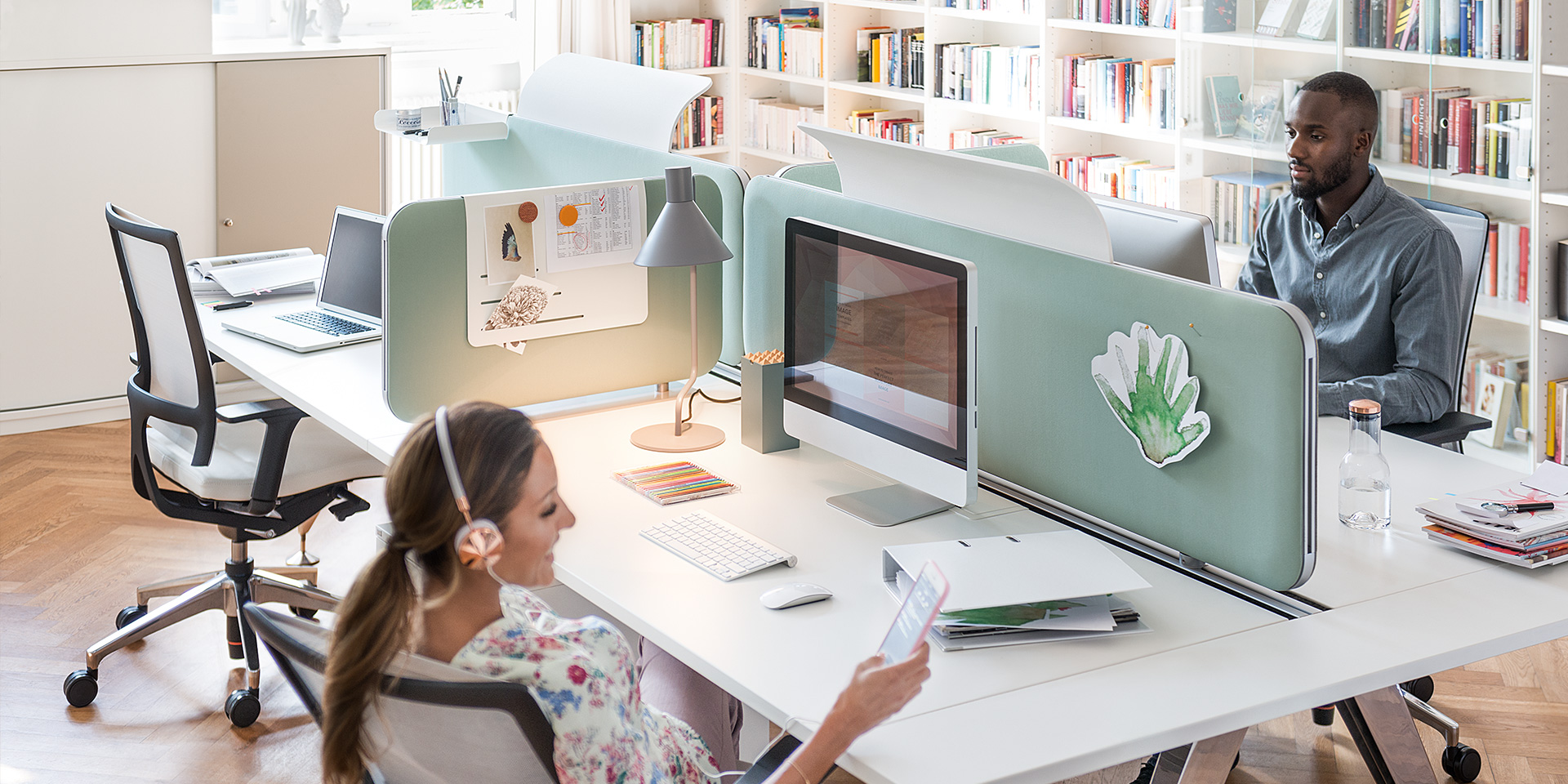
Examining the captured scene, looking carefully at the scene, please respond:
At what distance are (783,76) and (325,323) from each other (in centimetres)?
313

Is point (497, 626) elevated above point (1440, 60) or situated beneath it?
situated beneath

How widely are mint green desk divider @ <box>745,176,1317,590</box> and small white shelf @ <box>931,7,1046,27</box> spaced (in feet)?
8.82

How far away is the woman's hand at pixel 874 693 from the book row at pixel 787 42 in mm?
4699

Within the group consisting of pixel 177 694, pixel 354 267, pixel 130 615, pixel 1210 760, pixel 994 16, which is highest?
pixel 994 16

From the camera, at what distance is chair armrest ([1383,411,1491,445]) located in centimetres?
256

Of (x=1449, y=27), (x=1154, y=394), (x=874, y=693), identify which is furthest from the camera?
(x=1449, y=27)

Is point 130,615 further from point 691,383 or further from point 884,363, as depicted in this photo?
point 884,363

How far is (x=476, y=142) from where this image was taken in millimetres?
3701

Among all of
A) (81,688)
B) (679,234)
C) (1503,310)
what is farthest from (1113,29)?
(81,688)

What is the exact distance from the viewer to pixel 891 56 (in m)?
5.70

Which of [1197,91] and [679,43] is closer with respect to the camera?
[1197,91]

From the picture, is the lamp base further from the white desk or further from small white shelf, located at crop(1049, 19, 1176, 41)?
small white shelf, located at crop(1049, 19, 1176, 41)

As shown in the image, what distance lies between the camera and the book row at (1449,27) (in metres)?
3.64

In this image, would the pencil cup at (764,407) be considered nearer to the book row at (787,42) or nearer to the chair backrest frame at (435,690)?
the chair backrest frame at (435,690)
